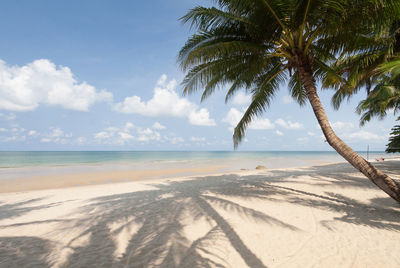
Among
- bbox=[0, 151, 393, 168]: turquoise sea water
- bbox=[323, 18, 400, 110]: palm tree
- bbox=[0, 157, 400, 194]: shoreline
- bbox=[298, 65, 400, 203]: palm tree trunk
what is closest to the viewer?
bbox=[298, 65, 400, 203]: palm tree trunk

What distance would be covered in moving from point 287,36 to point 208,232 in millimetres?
4834

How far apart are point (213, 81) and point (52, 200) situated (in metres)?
→ 6.71

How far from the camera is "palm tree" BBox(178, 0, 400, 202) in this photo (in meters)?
4.10

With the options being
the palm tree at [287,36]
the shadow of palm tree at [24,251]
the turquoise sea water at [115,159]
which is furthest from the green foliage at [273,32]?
the turquoise sea water at [115,159]

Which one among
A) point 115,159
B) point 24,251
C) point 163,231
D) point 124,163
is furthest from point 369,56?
point 115,159

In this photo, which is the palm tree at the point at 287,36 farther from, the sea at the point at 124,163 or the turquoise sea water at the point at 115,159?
the turquoise sea water at the point at 115,159

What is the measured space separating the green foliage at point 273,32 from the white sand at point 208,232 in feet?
11.2

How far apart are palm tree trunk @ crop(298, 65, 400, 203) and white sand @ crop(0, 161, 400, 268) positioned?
2.12 ft

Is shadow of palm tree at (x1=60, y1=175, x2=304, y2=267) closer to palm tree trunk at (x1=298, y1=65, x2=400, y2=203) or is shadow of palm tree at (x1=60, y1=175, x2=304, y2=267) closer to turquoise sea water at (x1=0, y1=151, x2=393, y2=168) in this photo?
palm tree trunk at (x1=298, y1=65, x2=400, y2=203)

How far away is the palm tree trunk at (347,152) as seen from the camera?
156 inches

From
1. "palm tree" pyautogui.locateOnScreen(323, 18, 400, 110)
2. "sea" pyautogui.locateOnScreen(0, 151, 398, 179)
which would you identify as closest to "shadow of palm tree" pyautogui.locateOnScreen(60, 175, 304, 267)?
"palm tree" pyautogui.locateOnScreen(323, 18, 400, 110)

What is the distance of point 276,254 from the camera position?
269 cm

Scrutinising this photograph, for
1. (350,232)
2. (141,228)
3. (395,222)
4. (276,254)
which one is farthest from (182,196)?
(395,222)

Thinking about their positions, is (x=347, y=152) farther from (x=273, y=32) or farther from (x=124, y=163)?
(x=124, y=163)
